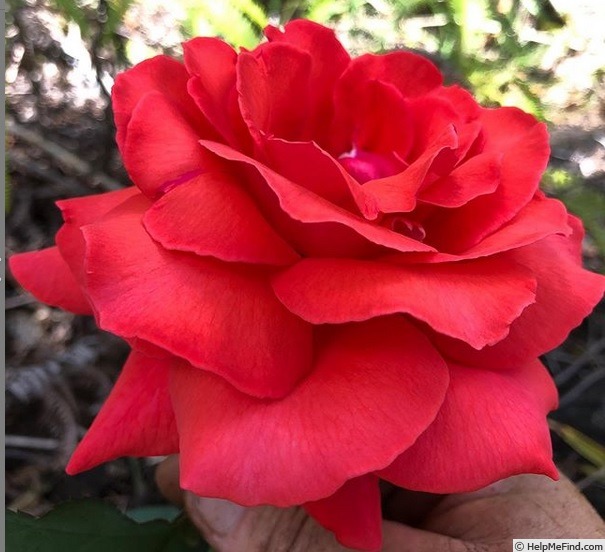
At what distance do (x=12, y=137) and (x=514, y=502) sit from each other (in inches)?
39.4

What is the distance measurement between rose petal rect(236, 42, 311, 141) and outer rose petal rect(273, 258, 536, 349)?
10 centimetres

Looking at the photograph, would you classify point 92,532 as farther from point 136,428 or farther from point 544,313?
point 544,313

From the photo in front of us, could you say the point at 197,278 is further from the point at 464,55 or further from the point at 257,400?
the point at 464,55

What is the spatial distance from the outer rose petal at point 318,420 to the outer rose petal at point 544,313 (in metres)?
0.05

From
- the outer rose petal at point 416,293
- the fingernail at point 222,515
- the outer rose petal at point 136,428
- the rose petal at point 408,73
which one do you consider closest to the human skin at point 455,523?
the fingernail at point 222,515

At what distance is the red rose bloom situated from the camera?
375mm

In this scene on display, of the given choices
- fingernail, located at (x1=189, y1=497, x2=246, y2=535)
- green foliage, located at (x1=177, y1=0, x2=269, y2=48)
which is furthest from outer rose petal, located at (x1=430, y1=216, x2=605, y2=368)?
green foliage, located at (x1=177, y1=0, x2=269, y2=48)

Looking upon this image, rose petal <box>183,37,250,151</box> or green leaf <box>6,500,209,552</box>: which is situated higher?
rose petal <box>183,37,250,151</box>

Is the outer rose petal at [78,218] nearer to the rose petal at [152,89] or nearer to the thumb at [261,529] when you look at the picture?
the rose petal at [152,89]

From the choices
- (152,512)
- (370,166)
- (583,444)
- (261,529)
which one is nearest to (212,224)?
(370,166)

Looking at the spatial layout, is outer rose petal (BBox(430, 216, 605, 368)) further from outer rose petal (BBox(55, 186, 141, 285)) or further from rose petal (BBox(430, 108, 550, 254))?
outer rose petal (BBox(55, 186, 141, 285))

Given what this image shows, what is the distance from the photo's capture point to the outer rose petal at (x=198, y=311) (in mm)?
379

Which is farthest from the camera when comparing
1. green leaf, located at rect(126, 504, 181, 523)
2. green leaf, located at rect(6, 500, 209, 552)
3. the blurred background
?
the blurred background

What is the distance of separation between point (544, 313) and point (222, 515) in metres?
0.31
